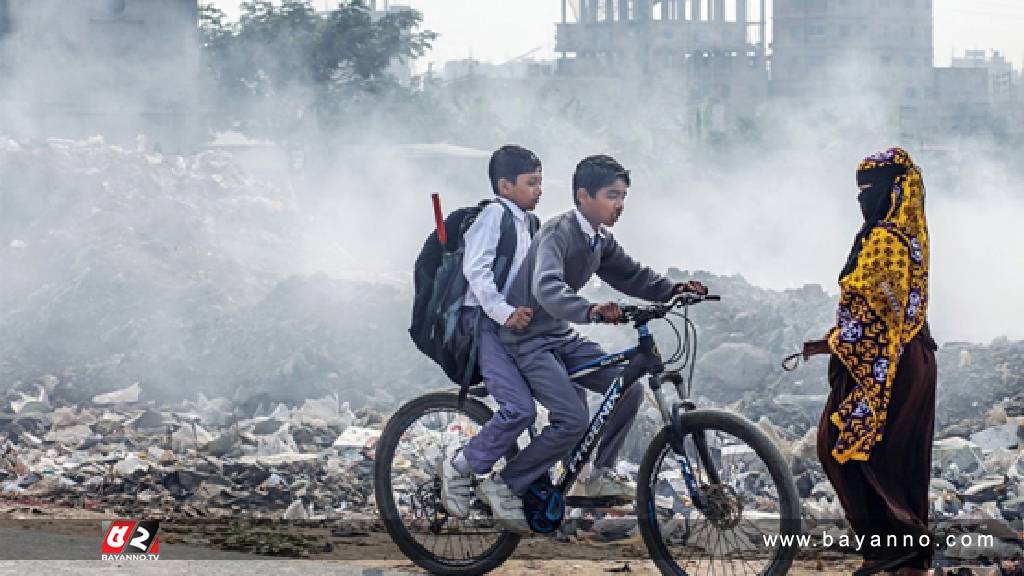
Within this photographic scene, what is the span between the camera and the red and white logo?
5.94 meters

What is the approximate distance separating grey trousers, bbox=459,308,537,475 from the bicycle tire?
0.16 meters

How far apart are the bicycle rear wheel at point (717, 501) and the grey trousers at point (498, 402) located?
51 cm

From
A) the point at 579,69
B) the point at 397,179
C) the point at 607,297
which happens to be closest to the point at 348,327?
the point at 607,297

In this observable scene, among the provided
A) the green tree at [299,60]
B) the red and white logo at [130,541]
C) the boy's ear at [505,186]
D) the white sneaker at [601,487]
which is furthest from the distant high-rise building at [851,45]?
the white sneaker at [601,487]

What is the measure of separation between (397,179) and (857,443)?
31.0 metres

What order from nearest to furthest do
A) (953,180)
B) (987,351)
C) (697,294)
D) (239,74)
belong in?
(697,294), (987,351), (239,74), (953,180)

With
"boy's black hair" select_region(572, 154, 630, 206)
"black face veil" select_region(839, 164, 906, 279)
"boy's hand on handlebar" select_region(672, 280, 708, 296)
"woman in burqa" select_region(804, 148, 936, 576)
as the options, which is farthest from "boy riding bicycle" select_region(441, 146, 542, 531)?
"black face veil" select_region(839, 164, 906, 279)

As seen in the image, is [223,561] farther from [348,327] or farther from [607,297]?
[607,297]

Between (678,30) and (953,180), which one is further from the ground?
(678,30)

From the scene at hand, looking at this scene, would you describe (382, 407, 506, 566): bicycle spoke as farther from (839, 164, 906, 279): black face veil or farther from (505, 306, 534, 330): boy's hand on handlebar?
(839, 164, 906, 279): black face veil

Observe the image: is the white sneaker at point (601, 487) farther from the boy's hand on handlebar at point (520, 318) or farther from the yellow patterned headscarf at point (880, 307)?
the yellow patterned headscarf at point (880, 307)

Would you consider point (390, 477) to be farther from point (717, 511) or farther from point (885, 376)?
point (885, 376)

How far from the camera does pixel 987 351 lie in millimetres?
12664

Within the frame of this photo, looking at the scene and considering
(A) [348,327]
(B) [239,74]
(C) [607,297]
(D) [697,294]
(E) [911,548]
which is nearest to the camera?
(E) [911,548]
